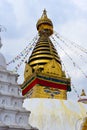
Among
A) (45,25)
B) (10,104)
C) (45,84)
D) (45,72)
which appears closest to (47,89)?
(45,84)

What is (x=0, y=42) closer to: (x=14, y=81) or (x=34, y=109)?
(x=14, y=81)

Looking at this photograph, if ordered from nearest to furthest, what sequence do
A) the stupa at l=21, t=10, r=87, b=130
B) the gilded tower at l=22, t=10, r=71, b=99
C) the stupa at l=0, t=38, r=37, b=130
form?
the stupa at l=0, t=38, r=37, b=130 → the stupa at l=21, t=10, r=87, b=130 → the gilded tower at l=22, t=10, r=71, b=99

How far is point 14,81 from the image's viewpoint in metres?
18.3

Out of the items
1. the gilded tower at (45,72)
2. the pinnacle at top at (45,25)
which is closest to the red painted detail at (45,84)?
the gilded tower at (45,72)

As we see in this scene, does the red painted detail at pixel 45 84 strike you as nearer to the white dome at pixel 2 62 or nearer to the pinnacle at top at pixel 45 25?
the pinnacle at top at pixel 45 25

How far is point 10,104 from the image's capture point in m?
17.5

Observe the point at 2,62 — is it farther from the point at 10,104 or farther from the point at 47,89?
the point at 47,89

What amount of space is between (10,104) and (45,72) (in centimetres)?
1268

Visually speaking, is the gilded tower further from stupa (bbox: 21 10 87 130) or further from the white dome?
the white dome

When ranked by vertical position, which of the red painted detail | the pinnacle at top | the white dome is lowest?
the white dome

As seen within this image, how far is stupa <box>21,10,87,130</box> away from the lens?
67.2ft

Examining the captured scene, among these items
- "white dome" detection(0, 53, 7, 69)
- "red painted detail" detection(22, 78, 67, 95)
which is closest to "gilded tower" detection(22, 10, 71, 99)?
"red painted detail" detection(22, 78, 67, 95)

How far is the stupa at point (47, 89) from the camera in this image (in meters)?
20.5

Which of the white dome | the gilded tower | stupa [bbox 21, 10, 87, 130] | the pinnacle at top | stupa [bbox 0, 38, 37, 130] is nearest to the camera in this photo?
stupa [bbox 0, 38, 37, 130]
